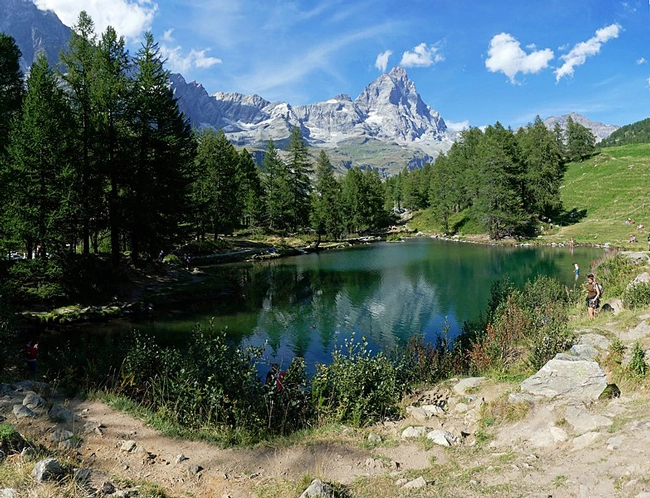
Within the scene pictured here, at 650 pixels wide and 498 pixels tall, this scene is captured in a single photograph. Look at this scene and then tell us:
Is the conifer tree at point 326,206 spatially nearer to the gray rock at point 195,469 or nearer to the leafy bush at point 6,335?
the leafy bush at point 6,335

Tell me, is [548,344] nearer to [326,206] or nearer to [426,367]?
[426,367]

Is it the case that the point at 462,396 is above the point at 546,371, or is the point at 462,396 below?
below

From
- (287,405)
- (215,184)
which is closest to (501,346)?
(287,405)

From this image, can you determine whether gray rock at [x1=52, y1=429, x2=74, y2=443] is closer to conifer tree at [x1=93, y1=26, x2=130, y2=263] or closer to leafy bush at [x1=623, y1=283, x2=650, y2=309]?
leafy bush at [x1=623, y1=283, x2=650, y2=309]

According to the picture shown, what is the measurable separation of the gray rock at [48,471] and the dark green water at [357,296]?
12868 mm

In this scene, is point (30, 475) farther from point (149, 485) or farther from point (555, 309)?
point (555, 309)

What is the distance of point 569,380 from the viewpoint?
35.6ft

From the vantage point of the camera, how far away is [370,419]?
1177 centimetres

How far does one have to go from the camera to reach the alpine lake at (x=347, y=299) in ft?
78.1

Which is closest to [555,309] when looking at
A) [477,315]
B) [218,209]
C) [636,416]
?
[477,315]

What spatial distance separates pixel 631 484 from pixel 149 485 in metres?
8.27

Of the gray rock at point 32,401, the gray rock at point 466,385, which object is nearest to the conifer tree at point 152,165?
the gray rock at point 32,401

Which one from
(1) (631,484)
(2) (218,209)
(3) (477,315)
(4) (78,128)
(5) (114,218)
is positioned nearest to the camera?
(1) (631,484)

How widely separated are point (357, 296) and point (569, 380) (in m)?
23.8
